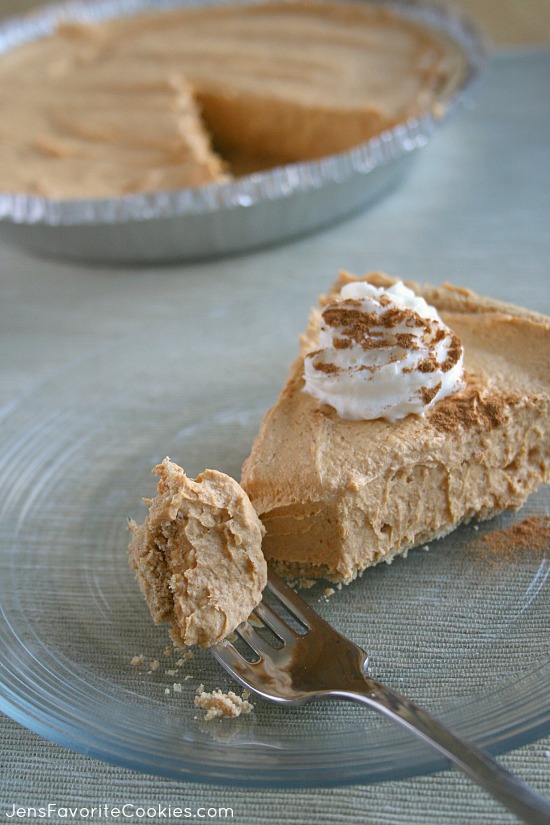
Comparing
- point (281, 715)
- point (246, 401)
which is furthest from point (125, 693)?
point (246, 401)

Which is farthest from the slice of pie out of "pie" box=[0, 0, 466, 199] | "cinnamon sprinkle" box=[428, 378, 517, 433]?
"pie" box=[0, 0, 466, 199]

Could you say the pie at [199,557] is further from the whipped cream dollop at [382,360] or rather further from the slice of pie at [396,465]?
the whipped cream dollop at [382,360]

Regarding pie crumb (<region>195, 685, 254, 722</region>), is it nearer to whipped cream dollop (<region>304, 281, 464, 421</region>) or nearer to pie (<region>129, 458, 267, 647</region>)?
pie (<region>129, 458, 267, 647</region>)

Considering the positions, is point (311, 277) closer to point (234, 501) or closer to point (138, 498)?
point (138, 498)

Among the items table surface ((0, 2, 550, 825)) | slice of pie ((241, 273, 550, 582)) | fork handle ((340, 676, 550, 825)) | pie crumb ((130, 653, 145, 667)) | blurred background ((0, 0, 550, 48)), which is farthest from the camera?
blurred background ((0, 0, 550, 48))

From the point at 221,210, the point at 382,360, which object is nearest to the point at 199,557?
the point at 382,360
